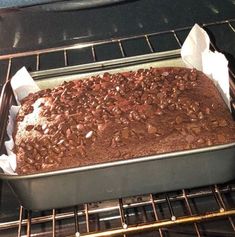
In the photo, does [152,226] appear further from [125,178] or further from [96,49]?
[96,49]

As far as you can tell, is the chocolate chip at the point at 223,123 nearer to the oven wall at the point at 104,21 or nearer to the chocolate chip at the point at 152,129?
the chocolate chip at the point at 152,129

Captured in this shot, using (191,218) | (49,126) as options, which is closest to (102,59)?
(49,126)

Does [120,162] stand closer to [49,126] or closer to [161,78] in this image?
[49,126]

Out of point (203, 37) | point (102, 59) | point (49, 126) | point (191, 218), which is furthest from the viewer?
point (102, 59)

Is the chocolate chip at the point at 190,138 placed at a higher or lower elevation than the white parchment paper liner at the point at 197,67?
lower

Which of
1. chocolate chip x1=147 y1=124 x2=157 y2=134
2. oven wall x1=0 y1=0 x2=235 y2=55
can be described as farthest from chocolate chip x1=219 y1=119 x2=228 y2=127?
oven wall x1=0 y1=0 x2=235 y2=55

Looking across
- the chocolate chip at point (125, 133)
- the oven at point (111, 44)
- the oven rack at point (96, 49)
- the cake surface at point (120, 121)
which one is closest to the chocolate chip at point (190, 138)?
the cake surface at point (120, 121)

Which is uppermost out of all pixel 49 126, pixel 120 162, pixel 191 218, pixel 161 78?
pixel 161 78

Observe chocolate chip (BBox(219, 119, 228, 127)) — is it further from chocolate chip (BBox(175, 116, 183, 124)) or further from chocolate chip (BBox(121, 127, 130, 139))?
chocolate chip (BBox(121, 127, 130, 139))
